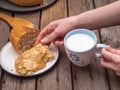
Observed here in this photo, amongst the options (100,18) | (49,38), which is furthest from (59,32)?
(100,18)

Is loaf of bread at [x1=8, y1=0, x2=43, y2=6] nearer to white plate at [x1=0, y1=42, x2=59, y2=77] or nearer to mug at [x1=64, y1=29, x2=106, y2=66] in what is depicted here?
white plate at [x1=0, y1=42, x2=59, y2=77]

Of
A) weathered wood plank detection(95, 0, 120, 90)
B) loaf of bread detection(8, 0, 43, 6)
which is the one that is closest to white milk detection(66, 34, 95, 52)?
weathered wood plank detection(95, 0, 120, 90)

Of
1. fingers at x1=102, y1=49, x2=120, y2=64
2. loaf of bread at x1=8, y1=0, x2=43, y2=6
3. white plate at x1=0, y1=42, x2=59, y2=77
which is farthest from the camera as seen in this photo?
loaf of bread at x1=8, y1=0, x2=43, y2=6

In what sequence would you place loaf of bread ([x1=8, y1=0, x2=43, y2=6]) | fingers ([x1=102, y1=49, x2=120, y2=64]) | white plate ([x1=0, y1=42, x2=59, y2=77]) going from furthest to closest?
loaf of bread ([x1=8, y1=0, x2=43, y2=6]), white plate ([x1=0, y1=42, x2=59, y2=77]), fingers ([x1=102, y1=49, x2=120, y2=64])

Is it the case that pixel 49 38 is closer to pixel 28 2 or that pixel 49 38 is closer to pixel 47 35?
pixel 47 35

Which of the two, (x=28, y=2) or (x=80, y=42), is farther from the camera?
(x=28, y=2)

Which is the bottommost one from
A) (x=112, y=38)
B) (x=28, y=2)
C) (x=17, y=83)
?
(x=17, y=83)

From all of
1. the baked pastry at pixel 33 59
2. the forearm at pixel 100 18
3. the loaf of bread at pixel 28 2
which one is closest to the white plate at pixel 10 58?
the baked pastry at pixel 33 59
